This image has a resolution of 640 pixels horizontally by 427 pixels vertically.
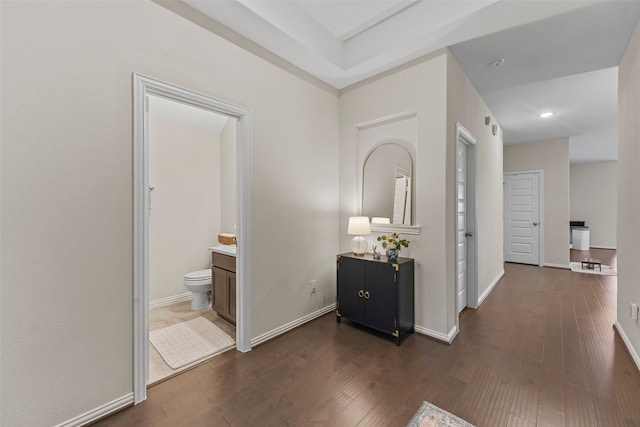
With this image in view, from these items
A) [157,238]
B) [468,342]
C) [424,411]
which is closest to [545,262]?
[468,342]

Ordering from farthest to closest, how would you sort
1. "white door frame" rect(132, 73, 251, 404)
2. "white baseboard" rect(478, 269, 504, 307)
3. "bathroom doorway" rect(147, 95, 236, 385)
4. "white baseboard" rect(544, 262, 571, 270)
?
"white baseboard" rect(544, 262, 571, 270)
"white baseboard" rect(478, 269, 504, 307)
"bathroom doorway" rect(147, 95, 236, 385)
"white door frame" rect(132, 73, 251, 404)

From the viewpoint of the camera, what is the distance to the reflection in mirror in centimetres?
290

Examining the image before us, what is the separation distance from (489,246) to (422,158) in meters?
2.30

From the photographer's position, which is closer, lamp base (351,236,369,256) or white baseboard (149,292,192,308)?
lamp base (351,236,369,256)

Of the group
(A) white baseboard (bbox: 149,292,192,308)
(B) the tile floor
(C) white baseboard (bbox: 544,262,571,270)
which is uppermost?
(C) white baseboard (bbox: 544,262,571,270)

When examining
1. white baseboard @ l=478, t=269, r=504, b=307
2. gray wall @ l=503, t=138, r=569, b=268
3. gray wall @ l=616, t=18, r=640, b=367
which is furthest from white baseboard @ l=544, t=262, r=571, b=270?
gray wall @ l=616, t=18, r=640, b=367

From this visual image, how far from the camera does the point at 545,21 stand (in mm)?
2178

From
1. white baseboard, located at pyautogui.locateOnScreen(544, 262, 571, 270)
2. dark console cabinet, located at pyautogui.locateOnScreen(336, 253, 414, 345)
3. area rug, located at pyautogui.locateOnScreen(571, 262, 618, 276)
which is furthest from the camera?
white baseboard, located at pyautogui.locateOnScreen(544, 262, 571, 270)

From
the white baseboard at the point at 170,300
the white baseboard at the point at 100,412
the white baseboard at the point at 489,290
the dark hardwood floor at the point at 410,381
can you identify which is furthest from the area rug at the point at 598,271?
the white baseboard at the point at 100,412

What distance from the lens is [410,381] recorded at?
1984 millimetres

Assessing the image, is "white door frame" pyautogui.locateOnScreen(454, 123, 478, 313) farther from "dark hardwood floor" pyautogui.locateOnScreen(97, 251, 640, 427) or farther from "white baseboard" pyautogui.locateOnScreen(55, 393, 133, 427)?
"white baseboard" pyautogui.locateOnScreen(55, 393, 133, 427)

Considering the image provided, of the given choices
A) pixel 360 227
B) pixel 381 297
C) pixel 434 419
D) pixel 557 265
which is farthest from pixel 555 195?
pixel 434 419

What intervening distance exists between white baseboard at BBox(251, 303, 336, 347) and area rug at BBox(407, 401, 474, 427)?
56.7 inches

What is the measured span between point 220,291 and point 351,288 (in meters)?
1.46
